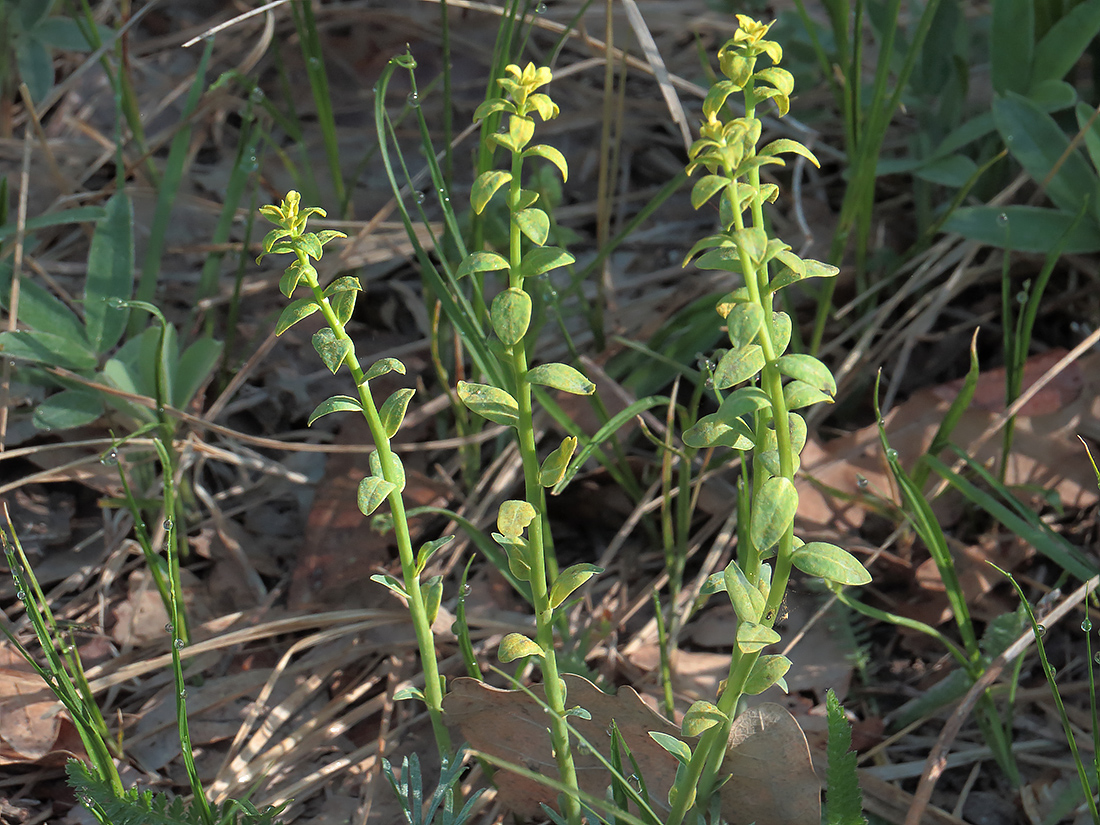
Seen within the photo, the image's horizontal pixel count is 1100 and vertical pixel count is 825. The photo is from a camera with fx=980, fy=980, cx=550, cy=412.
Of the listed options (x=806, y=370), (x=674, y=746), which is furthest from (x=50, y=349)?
(x=806, y=370)

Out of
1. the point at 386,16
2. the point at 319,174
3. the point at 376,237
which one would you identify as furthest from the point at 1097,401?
the point at 386,16

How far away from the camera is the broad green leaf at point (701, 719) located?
1.08 m

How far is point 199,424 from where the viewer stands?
191 centimetres

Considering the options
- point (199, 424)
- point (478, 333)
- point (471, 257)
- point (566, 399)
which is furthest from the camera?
point (566, 399)

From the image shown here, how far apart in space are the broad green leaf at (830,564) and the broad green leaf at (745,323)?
0.80 feet

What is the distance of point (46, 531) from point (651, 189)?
1.66 meters

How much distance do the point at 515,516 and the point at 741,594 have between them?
0.26 m

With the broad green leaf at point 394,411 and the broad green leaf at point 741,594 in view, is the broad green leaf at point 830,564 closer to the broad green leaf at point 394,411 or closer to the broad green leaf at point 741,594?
the broad green leaf at point 741,594

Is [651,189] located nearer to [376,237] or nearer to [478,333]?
[376,237]

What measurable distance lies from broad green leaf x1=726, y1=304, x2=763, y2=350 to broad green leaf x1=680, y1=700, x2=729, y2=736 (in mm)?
420

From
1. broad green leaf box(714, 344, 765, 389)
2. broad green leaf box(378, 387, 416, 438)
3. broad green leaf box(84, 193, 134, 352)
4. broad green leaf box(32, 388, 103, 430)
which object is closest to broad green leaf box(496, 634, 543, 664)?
broad green leaf box(378, 387, 416, 438)

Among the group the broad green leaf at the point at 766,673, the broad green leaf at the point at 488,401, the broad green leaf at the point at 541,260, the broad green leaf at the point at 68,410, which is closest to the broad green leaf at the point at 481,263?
the broad green leaf at the point at 541,260

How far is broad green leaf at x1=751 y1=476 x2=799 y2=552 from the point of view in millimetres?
963

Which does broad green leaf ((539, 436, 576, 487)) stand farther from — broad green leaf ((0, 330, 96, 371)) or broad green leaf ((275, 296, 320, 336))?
broad green leaf ((0, 330, 96, 371))
